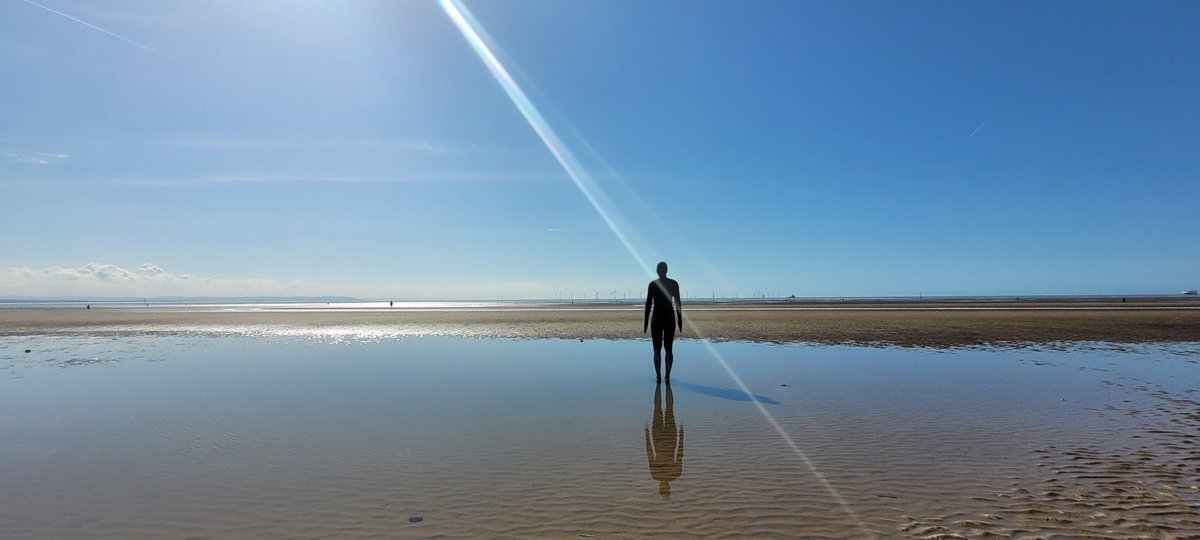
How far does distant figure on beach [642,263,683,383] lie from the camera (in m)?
13.1

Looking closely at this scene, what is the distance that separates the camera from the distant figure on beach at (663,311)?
13078mm

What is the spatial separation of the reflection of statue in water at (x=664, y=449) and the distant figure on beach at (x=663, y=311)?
2903 millimetres

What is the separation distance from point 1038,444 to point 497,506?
7.53m

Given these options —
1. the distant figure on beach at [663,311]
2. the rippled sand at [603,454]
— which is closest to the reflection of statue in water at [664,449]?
the rippled sand at [603,454]

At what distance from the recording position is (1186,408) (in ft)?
33.3

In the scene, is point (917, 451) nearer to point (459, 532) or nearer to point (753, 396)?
point (753, 396)

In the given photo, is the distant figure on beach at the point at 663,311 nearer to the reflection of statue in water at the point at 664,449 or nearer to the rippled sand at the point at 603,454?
the rippled sand at the point at 603,454

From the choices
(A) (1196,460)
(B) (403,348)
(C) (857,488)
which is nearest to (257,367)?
(B) (403,348)

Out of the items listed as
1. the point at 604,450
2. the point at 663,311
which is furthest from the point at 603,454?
the point at 663,311

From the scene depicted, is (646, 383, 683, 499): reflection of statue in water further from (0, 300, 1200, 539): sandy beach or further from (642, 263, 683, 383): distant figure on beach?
(642, 263, 683, 383): distant figure on beach

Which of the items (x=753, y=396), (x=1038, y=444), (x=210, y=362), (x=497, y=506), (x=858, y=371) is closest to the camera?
(x=497, y=506)

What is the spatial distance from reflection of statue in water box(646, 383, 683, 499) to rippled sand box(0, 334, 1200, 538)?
0.05 m

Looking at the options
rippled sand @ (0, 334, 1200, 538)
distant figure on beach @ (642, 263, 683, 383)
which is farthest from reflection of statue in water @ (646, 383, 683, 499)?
distant figure on beach @ (642, 263, 683, 383)

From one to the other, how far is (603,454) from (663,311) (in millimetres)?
6125
